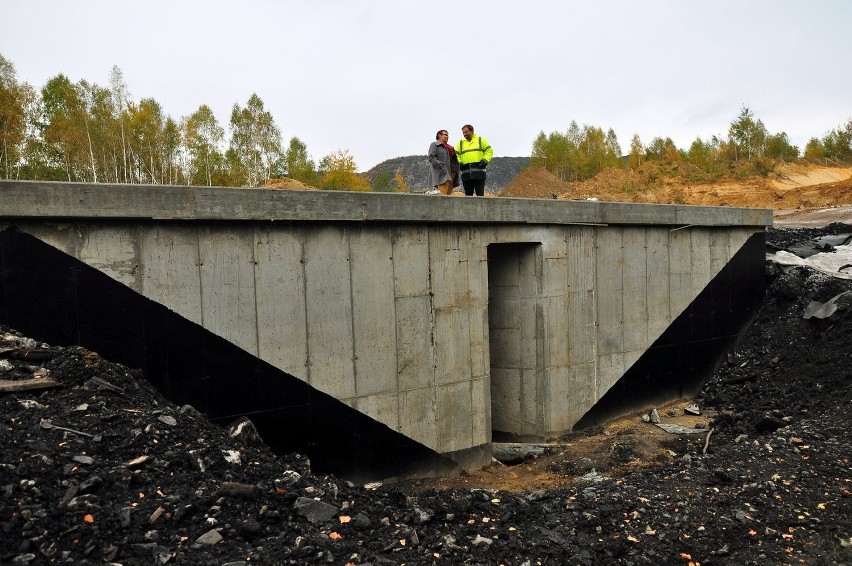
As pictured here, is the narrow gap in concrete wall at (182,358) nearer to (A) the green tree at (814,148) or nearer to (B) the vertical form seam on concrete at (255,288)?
(B) the vertical form seam on concrete at (255,288)

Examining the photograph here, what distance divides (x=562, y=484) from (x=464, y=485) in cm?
127

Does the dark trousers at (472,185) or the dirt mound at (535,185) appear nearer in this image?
the dark trousers at (472,185)

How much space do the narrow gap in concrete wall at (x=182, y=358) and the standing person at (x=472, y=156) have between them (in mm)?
4914

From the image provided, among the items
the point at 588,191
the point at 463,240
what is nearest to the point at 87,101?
the point at 588,191

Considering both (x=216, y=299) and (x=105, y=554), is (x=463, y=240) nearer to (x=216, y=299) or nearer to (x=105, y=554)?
(x=216, y=299)

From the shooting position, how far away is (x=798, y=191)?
34.5m

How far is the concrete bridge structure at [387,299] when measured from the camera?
650 centimetres

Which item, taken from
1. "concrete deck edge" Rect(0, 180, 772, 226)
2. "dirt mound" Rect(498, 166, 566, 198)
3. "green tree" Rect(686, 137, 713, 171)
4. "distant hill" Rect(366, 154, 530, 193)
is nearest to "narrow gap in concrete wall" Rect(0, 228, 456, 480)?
"concrete deck edge" Rect(0, 180, 772, 226)

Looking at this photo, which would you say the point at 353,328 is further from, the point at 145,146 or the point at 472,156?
the point at 145,146

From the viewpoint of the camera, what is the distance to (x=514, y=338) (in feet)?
34.7

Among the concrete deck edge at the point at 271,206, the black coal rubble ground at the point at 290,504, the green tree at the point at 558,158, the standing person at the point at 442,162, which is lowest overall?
the black coal rubble ground at the point at 290,504

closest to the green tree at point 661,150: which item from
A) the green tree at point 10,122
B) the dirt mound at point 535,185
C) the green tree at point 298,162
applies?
the dirt mound at point 535,185

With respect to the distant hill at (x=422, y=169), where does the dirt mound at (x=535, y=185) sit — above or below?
below

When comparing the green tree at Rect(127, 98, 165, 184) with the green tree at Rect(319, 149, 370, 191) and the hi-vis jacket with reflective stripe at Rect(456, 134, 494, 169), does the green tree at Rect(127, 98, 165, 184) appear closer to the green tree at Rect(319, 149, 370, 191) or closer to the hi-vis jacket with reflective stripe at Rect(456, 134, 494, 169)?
the green tree at Rect(319, 149, 370, 191)
